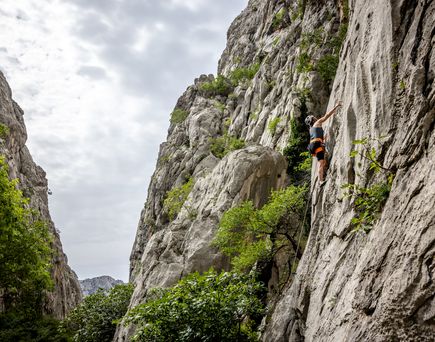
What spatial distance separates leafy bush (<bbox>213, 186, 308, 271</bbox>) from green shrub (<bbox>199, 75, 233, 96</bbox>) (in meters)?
33.2

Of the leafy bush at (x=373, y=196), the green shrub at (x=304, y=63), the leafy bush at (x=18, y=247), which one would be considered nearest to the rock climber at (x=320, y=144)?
the leafy bush at (x=373, y=196)

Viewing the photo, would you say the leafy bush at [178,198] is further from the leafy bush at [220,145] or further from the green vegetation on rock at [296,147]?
the green vegetation on rock at [296,147]

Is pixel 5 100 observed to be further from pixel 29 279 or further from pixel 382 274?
pixel 382 274

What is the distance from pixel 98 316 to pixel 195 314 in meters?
15.0

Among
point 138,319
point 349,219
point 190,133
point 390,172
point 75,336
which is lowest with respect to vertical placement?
point 75,336

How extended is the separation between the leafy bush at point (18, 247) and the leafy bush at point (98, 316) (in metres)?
2.75

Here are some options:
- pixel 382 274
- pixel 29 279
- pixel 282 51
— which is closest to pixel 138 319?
pixel 382 274

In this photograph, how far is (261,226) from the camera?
15.6m

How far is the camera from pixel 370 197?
26.8 ft

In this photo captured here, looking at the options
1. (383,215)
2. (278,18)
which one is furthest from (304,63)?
(383,215)

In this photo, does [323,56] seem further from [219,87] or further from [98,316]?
[219,87]

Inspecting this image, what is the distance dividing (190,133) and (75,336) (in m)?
25.0

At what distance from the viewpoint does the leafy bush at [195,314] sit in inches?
445

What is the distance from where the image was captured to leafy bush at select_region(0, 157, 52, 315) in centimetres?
1983
